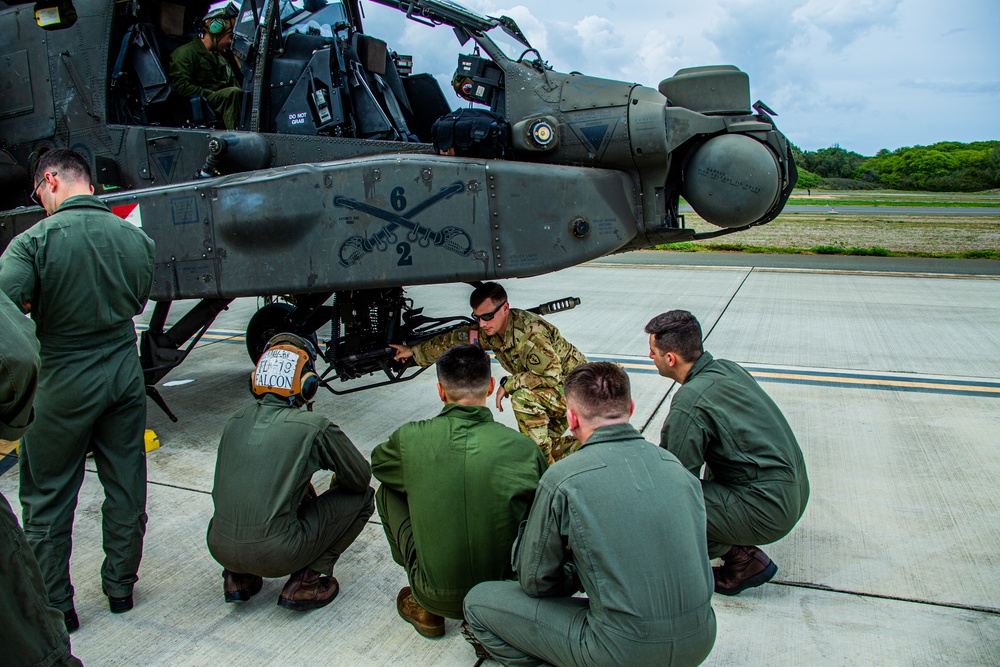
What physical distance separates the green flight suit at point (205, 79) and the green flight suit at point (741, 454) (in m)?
3.57

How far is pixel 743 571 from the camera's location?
3.02m

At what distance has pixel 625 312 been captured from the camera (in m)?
8.52

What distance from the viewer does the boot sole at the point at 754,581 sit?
3004mm

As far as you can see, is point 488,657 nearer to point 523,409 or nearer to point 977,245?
point 523,409

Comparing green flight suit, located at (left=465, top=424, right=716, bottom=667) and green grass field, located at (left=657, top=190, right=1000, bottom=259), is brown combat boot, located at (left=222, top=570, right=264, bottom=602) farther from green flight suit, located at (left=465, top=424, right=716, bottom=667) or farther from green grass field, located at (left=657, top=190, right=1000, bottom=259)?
green grass field, located at (left=657, top=190, right=1000, bottom=259)

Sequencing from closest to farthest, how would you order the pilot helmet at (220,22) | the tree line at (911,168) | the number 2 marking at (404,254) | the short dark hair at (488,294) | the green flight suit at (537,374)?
the green flight suit at (537,374) < the number 2 marking at (404,254) < the short dark hair at (488,294) < the pilot helmet at (220,22) < the tree line at (911,168)

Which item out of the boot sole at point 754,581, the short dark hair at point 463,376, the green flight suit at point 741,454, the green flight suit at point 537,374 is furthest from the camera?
the green flight suit at point 537,374

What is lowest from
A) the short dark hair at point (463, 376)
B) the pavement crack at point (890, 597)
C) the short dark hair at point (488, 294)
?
the pavement crack at point (890, 597)

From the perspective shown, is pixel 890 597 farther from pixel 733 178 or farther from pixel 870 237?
pixel 870 237

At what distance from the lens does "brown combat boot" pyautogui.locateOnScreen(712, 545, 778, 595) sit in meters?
3.01

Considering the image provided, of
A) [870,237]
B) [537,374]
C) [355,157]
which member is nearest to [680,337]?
[537,374]

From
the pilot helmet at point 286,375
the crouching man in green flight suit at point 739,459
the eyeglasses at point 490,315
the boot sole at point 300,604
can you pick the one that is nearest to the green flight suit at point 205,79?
the eyeglasses at point 490,315

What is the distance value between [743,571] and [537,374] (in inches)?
55.3

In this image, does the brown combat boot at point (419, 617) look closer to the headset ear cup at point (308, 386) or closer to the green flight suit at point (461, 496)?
the green flight suit at point (461, 496)
